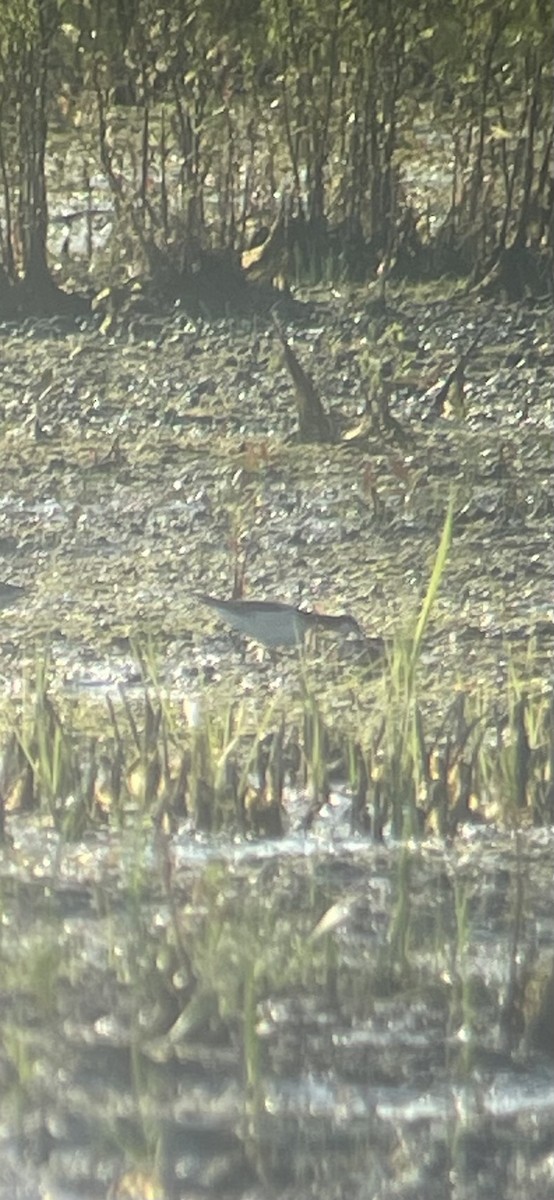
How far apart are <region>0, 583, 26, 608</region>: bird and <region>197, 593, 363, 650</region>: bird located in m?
0.16

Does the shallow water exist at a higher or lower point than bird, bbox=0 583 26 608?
lower

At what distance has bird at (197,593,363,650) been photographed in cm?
126

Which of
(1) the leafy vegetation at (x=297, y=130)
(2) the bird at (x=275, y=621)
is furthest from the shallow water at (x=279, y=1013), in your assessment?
(1) the leafy vegetation at (x=297, y=130)

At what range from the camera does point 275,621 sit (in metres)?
1.27

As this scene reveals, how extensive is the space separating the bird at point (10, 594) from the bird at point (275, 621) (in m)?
0.16

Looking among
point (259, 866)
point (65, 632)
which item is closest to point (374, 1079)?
point (259, 866)

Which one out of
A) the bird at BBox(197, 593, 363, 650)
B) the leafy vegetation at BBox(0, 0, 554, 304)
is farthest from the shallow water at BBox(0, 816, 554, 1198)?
the leafy vegetation at BBox(0, 0, 554, 304)

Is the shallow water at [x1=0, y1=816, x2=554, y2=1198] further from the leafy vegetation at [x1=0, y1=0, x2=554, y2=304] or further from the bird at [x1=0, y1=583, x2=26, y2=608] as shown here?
the leafy vegetation at [x1=0, y1=0, x2=554, y2=304]

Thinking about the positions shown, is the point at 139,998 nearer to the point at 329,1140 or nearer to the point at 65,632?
the point at 329,1140

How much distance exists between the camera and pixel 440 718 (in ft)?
4.17

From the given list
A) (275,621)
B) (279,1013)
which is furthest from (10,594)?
(279,1013)

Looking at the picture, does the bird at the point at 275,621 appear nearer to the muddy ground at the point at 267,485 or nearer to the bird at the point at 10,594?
the muddy ground at the point at 267,485

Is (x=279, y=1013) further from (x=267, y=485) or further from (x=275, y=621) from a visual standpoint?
(x=267, y=485)

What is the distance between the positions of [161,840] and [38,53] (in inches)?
26.5
